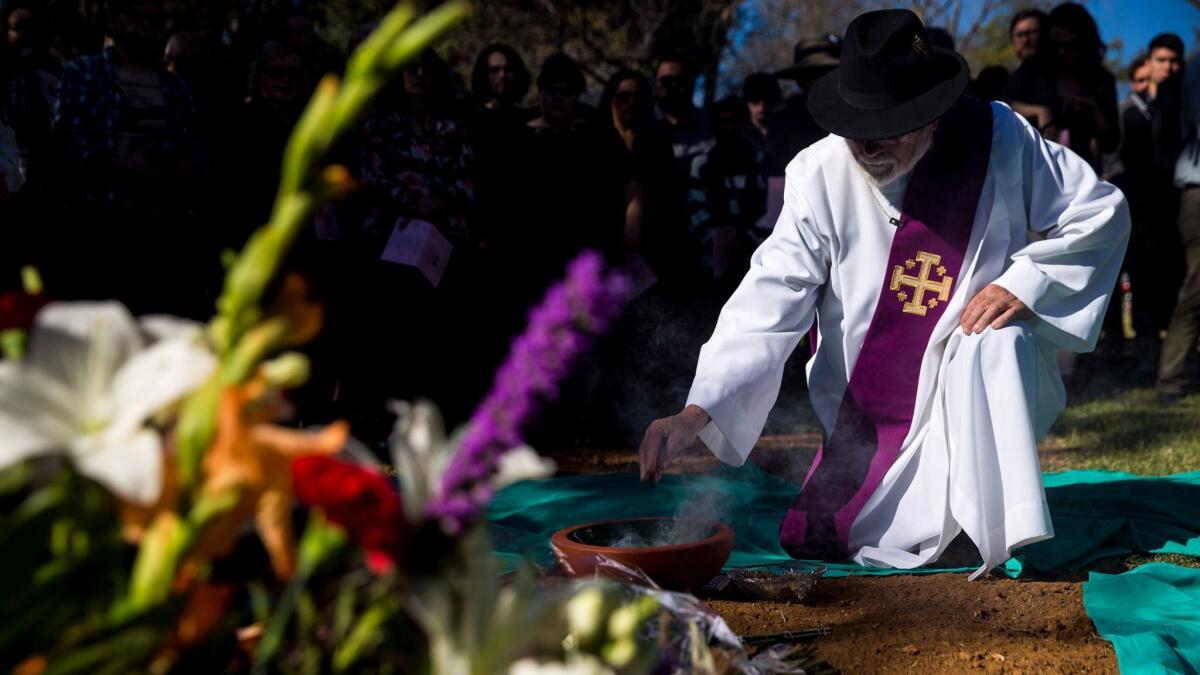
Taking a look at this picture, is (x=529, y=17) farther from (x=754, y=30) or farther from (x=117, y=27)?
(x=117, y=27)

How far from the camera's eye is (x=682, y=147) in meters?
7.55

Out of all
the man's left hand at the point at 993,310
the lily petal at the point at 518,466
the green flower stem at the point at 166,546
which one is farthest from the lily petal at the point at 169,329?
the man's left hand at the point at 993,310

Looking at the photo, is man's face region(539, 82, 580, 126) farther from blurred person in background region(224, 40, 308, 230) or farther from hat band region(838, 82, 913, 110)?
hat band region(838, 82, 913, 110)

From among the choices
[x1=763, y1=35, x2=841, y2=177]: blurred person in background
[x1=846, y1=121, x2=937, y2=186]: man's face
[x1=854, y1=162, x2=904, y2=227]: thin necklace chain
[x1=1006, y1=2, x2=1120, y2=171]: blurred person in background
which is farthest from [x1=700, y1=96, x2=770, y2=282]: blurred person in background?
[x1=846, y1=121, x2=937, y2=186]: man's face

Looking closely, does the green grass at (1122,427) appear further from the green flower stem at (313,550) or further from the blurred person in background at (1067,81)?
the green flower stem at (313,550)

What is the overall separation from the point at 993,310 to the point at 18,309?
353 cm

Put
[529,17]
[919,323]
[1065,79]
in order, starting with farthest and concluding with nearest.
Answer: [529,17] → [1065,79] → [919,323]

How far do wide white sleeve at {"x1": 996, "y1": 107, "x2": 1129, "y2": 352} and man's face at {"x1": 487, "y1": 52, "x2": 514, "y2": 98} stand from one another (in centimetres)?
366

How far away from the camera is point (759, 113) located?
8383 mm

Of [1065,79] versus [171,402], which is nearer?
[171,402]

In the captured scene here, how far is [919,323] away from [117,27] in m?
3.79

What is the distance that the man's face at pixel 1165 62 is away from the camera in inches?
337

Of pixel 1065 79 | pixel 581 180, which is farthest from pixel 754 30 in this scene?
pixel 581 180

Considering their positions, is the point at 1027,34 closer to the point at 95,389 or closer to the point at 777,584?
the point at 777,584
